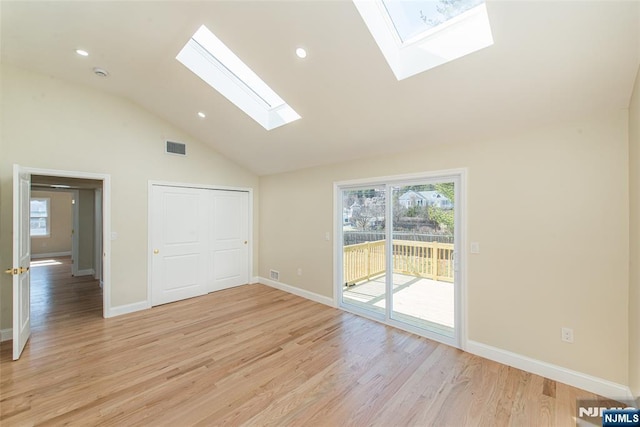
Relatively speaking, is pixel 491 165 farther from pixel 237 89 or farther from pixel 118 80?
pixel 118 80

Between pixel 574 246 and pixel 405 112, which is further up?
pixel 405 112

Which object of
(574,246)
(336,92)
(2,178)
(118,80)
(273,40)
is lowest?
(574,246)

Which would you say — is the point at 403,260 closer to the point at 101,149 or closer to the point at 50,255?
the point at 101,149

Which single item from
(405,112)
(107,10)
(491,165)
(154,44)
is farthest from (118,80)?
(491,165)

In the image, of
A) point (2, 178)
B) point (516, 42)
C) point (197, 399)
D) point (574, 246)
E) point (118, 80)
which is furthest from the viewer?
point (118, 80)

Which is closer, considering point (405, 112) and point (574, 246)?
point (574, 246)

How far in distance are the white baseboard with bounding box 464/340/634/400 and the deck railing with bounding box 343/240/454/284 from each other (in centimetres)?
80

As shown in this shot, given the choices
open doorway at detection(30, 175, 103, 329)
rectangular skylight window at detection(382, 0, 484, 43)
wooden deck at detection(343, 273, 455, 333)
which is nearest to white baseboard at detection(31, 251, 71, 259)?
open doorway at detection(30, 175, 103, 329)

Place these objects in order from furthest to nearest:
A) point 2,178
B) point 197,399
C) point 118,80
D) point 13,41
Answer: point 118,80, point 2,178, point 13,41, point 197,399

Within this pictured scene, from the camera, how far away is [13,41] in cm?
279

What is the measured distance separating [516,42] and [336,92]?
5.14 ft

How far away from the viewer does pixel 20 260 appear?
2.81m

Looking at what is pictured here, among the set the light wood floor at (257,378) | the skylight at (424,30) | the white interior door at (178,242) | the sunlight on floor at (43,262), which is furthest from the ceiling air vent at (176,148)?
the sunlight on floor at (43,262)

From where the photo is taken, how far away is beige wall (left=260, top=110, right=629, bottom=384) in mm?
2182
